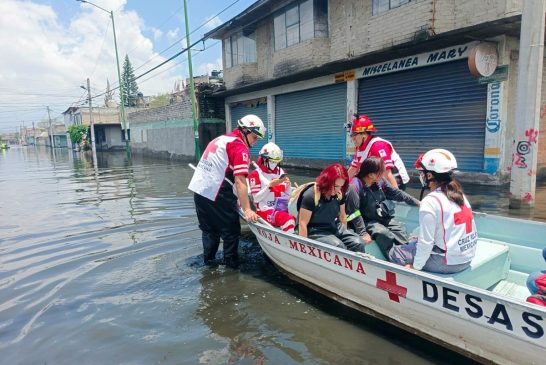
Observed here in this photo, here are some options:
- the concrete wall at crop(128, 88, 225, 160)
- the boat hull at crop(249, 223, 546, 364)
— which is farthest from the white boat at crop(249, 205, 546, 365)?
the concrete wall at crop(128, 88, 225, 160)

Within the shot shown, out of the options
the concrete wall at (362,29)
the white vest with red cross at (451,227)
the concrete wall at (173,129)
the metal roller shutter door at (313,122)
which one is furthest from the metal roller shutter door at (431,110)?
the concrete wall at (173,129)

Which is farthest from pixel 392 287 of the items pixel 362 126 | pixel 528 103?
pixel 528 103

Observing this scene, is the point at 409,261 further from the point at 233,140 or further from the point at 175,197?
the point at 175,197

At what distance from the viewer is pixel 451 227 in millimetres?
3174

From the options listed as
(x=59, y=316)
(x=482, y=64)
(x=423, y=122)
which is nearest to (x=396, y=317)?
(x=59, y=316)

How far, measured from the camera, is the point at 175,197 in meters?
11.6

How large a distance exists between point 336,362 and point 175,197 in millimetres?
9051

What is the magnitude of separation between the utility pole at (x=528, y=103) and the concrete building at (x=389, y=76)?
0.26 meters

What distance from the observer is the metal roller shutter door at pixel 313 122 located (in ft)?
52.0

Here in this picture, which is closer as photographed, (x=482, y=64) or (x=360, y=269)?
(x=360, y=269)

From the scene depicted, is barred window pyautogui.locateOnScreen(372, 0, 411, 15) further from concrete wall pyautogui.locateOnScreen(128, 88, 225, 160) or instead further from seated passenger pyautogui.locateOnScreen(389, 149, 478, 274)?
concrete wall pyautogui.locateOnScreen(128, 88, 225, 160)

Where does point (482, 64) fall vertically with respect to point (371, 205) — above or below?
above

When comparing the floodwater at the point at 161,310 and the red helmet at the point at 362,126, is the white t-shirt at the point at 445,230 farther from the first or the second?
the red helmet at the point at 362,126

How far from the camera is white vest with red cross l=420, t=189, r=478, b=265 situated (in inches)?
124
